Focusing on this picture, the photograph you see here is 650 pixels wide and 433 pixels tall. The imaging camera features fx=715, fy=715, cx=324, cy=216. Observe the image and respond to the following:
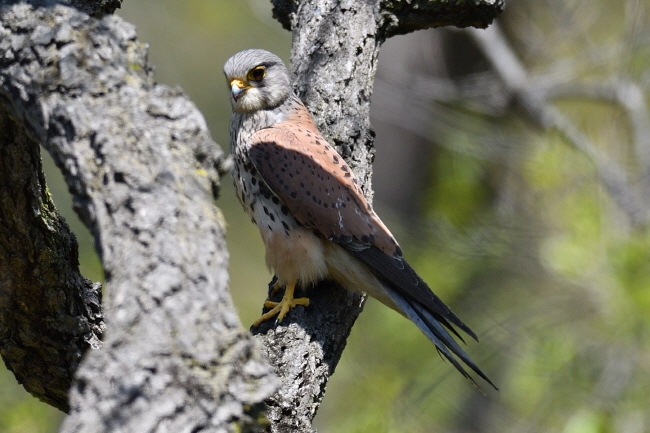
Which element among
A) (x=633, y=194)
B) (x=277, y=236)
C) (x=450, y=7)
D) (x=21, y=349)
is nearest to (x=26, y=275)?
(x=21, y=349)

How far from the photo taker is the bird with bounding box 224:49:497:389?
325cm

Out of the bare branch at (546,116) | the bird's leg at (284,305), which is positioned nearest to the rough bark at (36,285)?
the bird's leg at (284,305)

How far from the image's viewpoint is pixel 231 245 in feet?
39.2

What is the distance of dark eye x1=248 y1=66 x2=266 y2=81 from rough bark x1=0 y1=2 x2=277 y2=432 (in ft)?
6.04

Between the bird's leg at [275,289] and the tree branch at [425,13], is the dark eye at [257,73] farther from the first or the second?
the bird's leg at [275,289]

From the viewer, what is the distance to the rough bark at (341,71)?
118 inches

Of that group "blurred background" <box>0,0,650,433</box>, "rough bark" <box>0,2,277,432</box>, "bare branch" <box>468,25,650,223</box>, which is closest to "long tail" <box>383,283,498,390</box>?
"rough bark" <box>0,2,277,432</box>

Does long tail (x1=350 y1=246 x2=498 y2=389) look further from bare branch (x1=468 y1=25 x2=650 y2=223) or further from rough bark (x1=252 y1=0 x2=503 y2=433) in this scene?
bare branch (x1=468 y1=25 x2=650 y2=223)

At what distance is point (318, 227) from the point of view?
3.39 meters

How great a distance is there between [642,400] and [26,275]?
4.92 meters

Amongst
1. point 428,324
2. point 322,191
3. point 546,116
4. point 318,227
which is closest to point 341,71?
point 322,191

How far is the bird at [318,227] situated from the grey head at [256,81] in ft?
0.65

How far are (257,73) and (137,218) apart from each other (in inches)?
90.9

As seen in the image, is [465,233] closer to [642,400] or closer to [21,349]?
[642,400]
